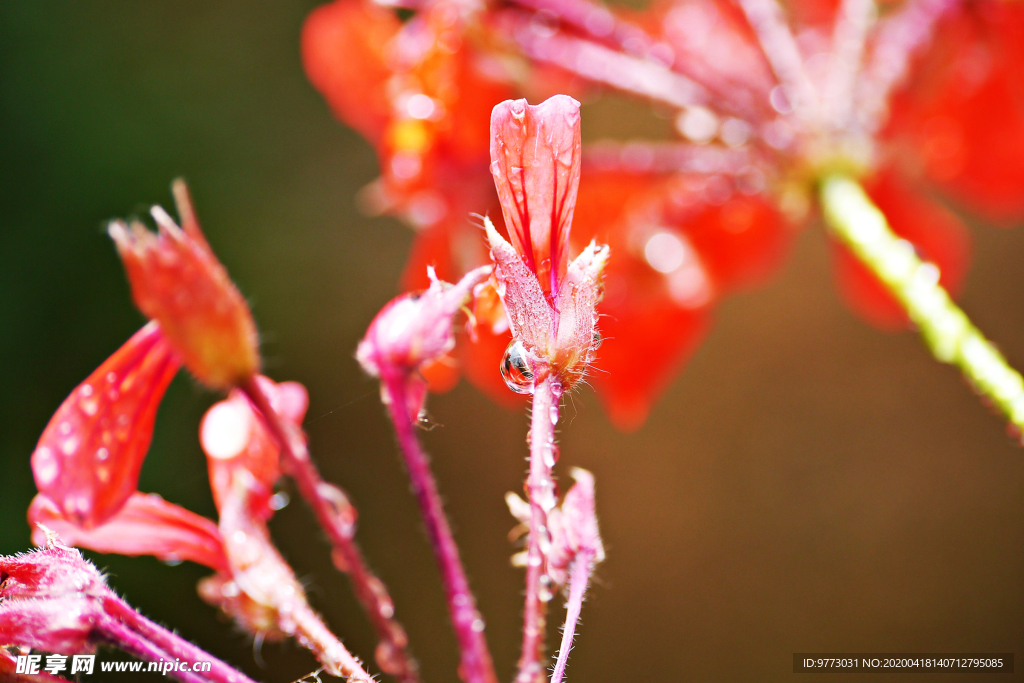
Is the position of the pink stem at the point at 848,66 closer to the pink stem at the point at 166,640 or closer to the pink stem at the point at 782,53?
the pink stem at the point at 782,53

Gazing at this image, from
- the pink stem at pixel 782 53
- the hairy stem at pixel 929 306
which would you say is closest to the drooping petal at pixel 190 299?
the hairy stem at pixel 929 306

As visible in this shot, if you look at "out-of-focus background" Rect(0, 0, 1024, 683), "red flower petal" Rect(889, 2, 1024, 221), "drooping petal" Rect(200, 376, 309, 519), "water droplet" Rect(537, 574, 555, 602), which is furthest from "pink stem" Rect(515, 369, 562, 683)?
"out-of-focus background" Rect(0, 0, 1024, 683)

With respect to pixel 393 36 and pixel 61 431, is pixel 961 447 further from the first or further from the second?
pixel 61 431

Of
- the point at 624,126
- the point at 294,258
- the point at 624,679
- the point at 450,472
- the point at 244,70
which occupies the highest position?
the point at 244,70

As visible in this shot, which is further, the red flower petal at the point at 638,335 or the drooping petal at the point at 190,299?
the red flower petal at the point at 638,335

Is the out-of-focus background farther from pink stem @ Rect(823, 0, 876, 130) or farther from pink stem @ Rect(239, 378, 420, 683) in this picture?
pink stem @ Rect(239, 378, 420, 683)

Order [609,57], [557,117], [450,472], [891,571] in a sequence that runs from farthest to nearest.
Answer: [450,472]
[891,571]
[609,57]
[557,117]

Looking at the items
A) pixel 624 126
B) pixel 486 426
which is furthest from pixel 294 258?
pixel 624 126
